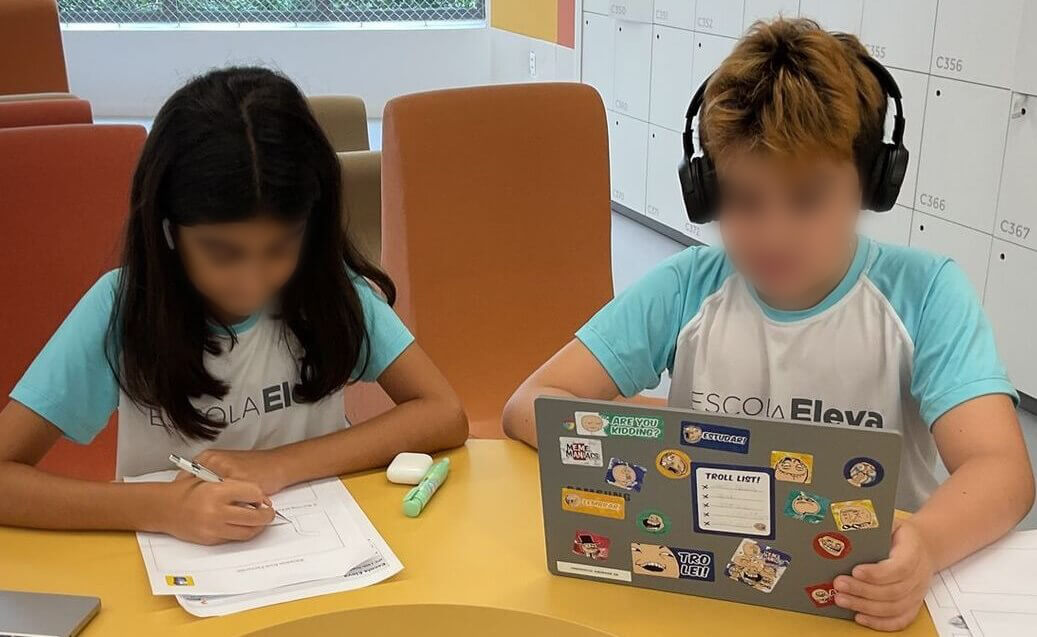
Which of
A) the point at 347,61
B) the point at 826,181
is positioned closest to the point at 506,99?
the point at 826,181

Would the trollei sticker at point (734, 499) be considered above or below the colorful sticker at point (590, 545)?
above

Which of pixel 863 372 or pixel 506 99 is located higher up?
pixel 506 99

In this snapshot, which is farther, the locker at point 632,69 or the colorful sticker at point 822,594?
the locker at point 632,69

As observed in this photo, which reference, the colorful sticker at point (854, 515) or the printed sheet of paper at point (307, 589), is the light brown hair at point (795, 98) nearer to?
the colorful sticker at point (854, 515)

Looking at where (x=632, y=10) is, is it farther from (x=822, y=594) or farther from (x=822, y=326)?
(x=822, y=594)

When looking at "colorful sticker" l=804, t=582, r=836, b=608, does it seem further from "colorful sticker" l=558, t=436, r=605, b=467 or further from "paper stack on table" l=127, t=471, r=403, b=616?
"paper stack on table" l=127, t=471, r=403, b=616

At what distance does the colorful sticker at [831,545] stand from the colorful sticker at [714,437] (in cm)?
11

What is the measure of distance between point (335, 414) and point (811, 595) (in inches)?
30.9

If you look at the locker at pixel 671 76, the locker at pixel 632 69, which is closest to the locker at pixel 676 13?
the locker at pixel 671 76

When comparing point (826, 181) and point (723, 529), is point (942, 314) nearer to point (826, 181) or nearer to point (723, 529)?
point (826, 181)

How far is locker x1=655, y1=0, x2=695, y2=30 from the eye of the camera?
14.8 ft

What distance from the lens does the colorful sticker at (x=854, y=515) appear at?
2.97 ft

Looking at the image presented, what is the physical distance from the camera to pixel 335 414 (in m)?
1.53

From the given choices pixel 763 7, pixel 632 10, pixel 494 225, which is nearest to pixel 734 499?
pixel 494 225
